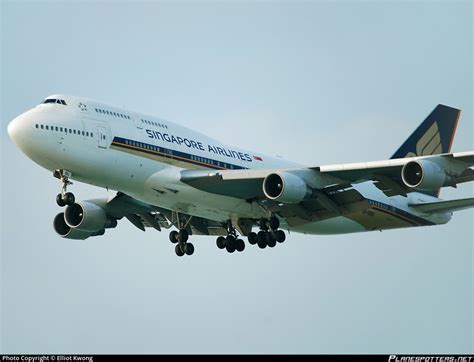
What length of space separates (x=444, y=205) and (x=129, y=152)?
16.6m

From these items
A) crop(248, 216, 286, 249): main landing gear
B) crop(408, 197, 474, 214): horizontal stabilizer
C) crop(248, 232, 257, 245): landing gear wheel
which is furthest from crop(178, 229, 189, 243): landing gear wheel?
crop(408, 197, 474, 214): horizontal stabilizer

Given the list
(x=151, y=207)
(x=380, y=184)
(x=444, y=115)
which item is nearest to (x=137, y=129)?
(x=151, y=207)

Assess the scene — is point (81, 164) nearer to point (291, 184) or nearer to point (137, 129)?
point (137, 129)

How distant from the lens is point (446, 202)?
48.6m

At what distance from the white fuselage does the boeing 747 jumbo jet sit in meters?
0.04

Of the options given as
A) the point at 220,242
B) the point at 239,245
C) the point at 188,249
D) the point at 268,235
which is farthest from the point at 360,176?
the point at 188,249

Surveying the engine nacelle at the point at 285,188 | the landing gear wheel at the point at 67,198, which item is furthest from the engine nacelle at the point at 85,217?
the engine nacelle at the point at 285,188

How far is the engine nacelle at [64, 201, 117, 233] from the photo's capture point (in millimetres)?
48000

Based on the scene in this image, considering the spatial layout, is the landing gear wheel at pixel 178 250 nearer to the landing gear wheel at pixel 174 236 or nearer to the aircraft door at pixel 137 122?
the landing gear wheel at pixel 174 236

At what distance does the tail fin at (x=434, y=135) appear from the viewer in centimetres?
5244

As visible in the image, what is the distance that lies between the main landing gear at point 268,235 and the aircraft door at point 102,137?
9.09 m

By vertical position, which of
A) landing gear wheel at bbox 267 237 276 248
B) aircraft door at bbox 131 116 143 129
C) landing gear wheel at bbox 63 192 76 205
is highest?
aircraft door at bbox 131 116 143 129

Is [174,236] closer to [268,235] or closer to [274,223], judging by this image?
[268,235]

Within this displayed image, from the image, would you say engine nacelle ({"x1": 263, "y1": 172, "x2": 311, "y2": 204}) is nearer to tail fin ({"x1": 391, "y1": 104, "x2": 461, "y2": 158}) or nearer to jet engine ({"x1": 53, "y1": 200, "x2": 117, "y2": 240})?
jet engine ({"x1": 53, "y1": 200, "x2": 117, "y2": 240})
